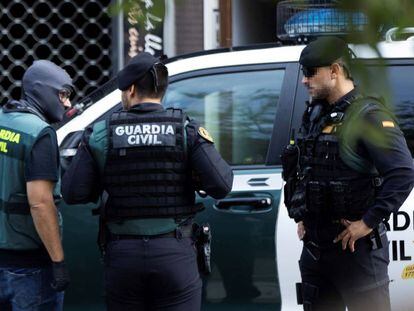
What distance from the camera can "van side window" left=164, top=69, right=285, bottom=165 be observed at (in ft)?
13.8

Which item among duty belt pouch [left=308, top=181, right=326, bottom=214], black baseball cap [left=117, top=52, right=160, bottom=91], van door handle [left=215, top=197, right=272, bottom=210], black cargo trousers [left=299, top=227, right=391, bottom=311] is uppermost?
black baseball cap [left=117, top=52, right=160, bottom=91]

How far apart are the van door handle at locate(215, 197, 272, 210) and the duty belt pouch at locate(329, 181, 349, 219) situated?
628mm

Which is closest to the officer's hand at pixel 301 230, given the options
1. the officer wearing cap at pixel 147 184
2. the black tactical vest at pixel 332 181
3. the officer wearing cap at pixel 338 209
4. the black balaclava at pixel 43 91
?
the officer wearing cap at pixel 338 209

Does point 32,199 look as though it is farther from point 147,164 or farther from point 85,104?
point 85,104

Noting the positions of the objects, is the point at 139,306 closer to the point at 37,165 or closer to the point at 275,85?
the point at 37,165

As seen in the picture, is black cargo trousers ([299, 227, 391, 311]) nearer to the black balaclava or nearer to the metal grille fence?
the black balaclava

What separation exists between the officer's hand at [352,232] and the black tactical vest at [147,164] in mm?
652

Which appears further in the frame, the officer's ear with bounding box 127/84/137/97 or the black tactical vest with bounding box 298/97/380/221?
the black tactical vest with bounding box 298/97/380/221

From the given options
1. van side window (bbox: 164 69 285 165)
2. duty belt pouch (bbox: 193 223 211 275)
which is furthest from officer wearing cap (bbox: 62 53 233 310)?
van side window (bbox: 164 69 285 165)

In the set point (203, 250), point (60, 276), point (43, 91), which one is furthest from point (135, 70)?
point (60, 276)

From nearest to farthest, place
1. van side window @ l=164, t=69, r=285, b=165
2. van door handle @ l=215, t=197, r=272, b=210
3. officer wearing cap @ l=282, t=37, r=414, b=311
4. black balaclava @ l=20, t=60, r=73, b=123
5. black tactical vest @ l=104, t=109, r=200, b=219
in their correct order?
black tactical vest @ l=104, t=109, r=200, b=219 → officer wearing cap @ l=282, t=37, r=414, b=311 → black balaclava @ l=20, t=60, r=73, b=123 → van door handle @ l=215, t=197, r=272, b=210 → van side window @ l=164, t=69, r=285, b=165

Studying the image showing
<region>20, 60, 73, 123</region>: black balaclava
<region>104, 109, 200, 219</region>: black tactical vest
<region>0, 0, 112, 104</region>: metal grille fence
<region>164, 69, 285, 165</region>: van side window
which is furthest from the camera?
<region>0, 0, 112, 104</region>: metal grille fence

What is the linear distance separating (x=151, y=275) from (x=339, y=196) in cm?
79

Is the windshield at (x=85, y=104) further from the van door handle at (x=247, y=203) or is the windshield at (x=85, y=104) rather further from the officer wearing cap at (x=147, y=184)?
the officer wearing cap at (x=147, y=184)
